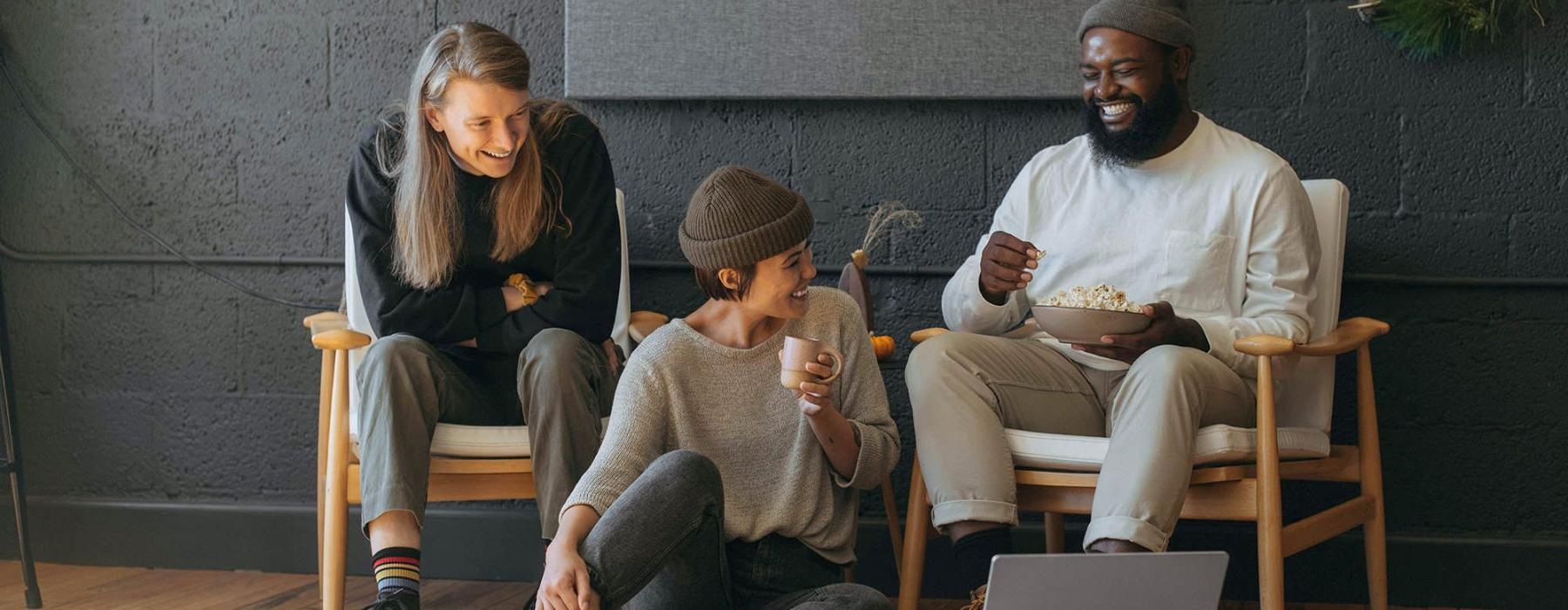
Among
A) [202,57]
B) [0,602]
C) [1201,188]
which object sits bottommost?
[0,602]

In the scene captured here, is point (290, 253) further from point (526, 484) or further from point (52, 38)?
point (526, 484)

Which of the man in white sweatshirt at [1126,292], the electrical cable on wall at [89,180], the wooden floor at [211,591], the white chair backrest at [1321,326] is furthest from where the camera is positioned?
the electrical cable on wall at [89,180]

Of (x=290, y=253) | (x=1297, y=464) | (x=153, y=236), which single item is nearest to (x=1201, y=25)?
(x=1297, y=464)

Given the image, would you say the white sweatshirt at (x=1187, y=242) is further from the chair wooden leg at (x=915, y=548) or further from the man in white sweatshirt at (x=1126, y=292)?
the chair wooden leg at (x=915, y=548)

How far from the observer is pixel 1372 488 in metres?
2.48

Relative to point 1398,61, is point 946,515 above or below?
below

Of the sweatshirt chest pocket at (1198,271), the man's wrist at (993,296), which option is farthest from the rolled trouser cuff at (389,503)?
the sweatshirt chest pocket at (1198,271)

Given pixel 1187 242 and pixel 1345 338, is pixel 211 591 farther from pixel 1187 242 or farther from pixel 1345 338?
pixel 1345 338

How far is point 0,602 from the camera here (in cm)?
279

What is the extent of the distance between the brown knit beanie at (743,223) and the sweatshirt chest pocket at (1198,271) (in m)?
0.84

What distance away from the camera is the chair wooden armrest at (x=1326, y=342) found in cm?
213

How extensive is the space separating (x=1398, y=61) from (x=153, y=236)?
2.73 meters

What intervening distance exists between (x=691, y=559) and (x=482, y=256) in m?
0.89

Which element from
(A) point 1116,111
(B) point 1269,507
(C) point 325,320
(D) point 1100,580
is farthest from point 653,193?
(D) point 1100,580
